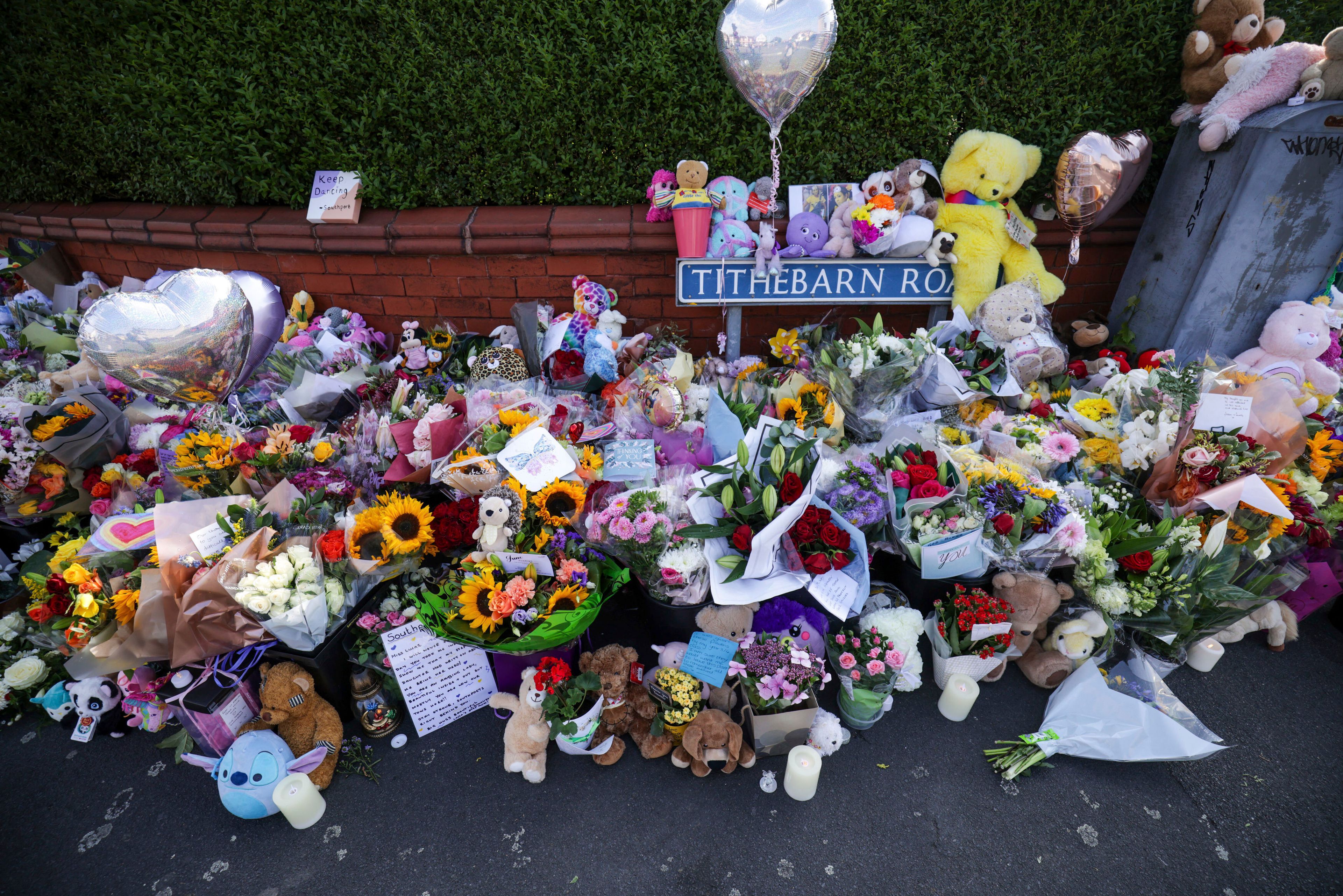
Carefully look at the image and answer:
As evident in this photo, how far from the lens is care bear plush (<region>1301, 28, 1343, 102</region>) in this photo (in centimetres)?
255

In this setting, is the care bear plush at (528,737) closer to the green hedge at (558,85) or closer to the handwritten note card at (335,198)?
the green hedge at (558,85)

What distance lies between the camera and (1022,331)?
3047 millimetres

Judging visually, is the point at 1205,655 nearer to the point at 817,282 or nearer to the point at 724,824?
the point at 724,824

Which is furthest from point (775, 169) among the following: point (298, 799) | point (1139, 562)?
point (298, 799)

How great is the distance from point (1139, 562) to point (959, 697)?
2.65 ft

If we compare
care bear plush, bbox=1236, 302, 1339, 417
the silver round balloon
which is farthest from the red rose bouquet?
the silver round balloon

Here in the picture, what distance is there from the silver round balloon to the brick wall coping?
1.01ft

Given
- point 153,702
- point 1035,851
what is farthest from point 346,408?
point 1035,851

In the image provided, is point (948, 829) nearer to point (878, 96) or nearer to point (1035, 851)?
point (1035, 851)

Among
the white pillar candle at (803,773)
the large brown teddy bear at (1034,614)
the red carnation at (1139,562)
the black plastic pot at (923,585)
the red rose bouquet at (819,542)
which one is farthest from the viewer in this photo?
the black plastic pot at (923,585)

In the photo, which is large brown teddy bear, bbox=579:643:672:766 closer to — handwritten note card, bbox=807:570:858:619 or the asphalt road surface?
the asphalt road surface

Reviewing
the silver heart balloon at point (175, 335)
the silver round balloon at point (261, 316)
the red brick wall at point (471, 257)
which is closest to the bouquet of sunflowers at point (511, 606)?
the silver heart balloon at point (175, 335)

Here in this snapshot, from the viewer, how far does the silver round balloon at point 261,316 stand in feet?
9.00

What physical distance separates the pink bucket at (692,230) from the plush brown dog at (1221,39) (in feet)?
7.92
